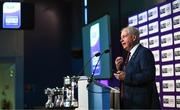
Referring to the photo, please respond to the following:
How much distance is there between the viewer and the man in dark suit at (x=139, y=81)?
10.7 ft

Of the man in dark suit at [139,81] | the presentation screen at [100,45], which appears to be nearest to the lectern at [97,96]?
the man in dark suit at [139,81]

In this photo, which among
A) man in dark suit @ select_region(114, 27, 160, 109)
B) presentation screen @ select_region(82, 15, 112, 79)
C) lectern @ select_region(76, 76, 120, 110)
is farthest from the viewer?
presentation screen @ select_region(82, 15, 112, 79)

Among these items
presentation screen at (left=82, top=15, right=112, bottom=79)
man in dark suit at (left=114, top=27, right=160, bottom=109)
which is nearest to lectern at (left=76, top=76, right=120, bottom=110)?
man in dark suit at (left=114, top=27, right=160, bottom=109)

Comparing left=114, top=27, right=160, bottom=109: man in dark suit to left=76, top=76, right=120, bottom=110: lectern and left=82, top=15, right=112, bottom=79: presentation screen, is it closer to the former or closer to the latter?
left=76, top=76, right=120, bottom=110: lectern

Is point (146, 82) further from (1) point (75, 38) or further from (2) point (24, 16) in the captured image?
(1) point (75, 38)

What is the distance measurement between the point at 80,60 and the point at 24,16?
8.02ft

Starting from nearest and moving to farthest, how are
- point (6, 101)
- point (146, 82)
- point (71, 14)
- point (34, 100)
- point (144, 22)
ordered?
point (146, 82)
point (144, 22)
point (34, 100)
point (71, 14)
point (6, 101)

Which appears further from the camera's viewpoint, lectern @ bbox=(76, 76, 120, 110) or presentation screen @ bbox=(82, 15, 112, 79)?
presentation screen @ bbox=(82, 15, 112, 79)

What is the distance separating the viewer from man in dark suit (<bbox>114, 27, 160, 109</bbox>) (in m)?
3.26

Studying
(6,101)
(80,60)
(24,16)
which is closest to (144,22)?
(24,16)

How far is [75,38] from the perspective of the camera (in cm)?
992

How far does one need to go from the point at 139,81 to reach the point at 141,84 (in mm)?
39

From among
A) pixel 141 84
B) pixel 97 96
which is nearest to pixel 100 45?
pixel 97 96

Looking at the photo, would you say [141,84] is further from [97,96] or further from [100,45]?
[100,45]
